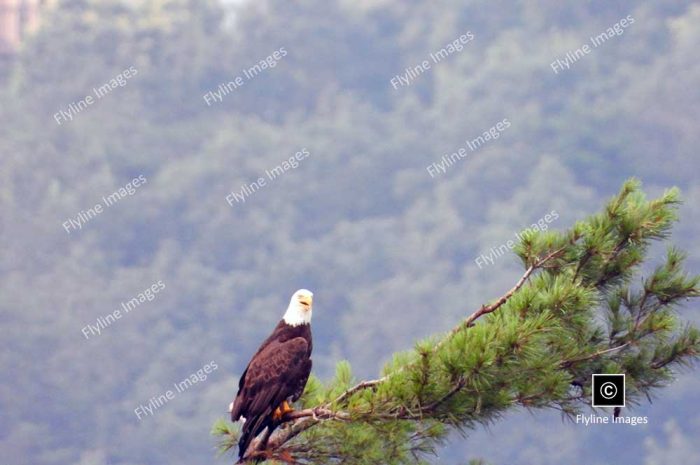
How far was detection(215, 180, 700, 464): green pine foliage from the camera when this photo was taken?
3707 millimetres

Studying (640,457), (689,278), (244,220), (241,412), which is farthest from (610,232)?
(244,220)

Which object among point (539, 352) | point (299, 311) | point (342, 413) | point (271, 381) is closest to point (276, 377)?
point (271, 381)

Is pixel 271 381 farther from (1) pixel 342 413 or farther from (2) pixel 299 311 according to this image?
(1) pixel 342 413

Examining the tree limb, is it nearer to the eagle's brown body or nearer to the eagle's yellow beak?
the eagle's brown body

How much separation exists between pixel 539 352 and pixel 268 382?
3.42ft

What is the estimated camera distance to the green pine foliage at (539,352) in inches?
146

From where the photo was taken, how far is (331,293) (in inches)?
1401

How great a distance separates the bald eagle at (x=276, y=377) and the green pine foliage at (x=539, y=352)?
A: 80 mm

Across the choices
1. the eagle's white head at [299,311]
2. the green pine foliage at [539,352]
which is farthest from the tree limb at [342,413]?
the eagle's white head at [299,311]

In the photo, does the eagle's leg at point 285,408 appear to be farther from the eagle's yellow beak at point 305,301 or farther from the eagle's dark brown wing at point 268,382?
the eagle's yellow beak at point 305,301

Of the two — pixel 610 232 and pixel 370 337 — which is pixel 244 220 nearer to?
pixel 370 337

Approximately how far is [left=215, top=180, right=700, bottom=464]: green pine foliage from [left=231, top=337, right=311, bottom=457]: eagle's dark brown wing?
88 mm

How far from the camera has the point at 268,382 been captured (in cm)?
431

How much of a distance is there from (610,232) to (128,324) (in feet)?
103
